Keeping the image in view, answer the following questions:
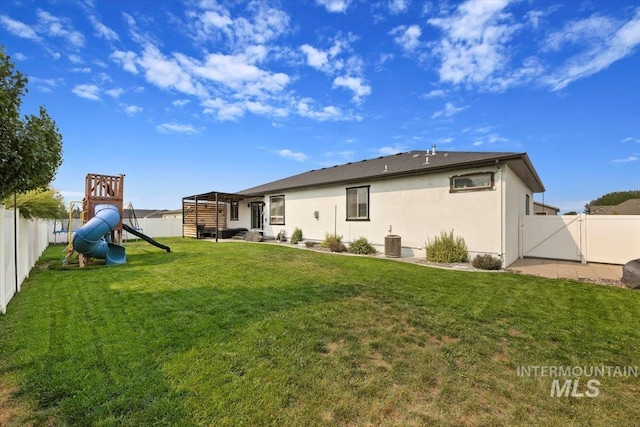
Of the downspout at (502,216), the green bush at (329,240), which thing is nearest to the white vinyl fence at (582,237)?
the downspout at (502,216)

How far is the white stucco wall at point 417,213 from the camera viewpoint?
9008 millimetres

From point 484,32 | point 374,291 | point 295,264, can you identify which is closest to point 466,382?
point 374,291

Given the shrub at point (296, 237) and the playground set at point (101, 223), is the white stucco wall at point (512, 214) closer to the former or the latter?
the shrub at point (296, 237)

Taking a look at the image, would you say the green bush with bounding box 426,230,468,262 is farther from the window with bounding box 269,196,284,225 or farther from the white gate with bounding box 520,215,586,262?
the window with bounding box 269,196,284,225

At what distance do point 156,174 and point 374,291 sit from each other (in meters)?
16.3

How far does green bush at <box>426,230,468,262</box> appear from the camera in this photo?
366 inches

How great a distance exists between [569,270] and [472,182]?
3.75 meters

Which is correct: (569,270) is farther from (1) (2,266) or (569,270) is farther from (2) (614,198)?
(2) (614,198)

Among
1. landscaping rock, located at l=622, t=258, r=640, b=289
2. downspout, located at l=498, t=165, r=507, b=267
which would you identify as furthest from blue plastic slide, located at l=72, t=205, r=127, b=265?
landscaping rock, located at l=622, t=258, r=640, b=289

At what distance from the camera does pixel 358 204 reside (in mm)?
12773

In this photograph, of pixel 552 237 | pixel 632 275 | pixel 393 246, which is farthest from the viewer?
pixel 393 246

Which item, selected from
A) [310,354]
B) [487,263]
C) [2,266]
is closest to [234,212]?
[2,266]

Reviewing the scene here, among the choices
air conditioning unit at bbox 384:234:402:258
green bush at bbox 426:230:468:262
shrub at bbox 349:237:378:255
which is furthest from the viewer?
shrub at bbox 349:237:378:255

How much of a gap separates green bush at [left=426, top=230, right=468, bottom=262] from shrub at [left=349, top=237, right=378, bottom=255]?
2.51 metres
